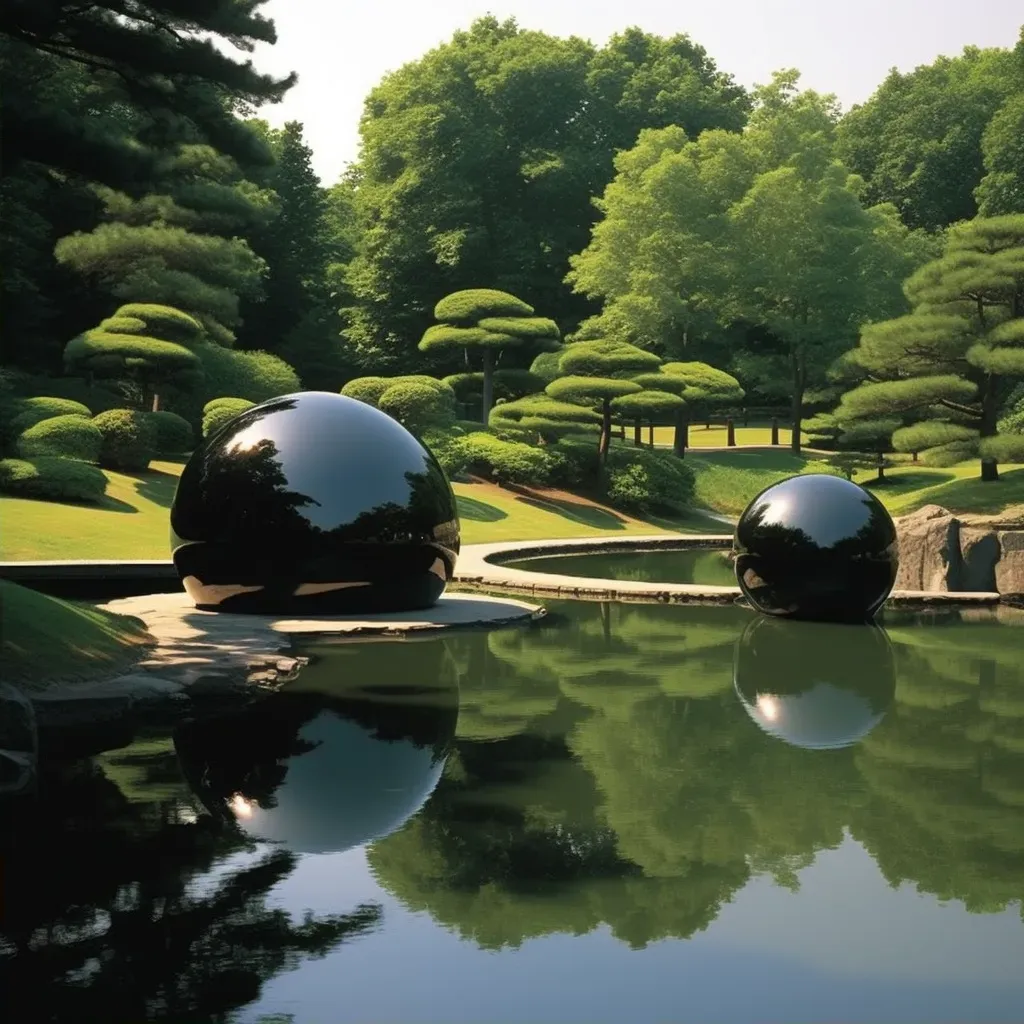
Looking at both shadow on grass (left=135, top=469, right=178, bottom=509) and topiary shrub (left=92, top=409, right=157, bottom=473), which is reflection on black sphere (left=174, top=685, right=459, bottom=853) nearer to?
shadow on grass (left=135, top=469, right=178, bottom=509)

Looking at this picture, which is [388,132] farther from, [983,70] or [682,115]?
[983,70]

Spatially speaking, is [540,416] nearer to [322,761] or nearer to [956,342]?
[956,342]

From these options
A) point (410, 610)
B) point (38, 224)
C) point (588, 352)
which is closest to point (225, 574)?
point (410, 610)

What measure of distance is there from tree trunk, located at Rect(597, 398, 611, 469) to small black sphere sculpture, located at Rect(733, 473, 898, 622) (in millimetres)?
19520

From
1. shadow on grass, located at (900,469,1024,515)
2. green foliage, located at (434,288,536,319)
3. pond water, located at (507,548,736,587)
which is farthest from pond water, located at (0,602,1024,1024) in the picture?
green foliage, located at (434,288,536,319)

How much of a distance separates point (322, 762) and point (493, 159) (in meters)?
54.3

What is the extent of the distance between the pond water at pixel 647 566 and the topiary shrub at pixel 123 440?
32.4 ft

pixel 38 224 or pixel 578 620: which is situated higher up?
pixel 38 224

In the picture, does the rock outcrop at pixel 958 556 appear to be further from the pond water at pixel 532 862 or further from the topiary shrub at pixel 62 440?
the topiary shrub at pixel 62 440

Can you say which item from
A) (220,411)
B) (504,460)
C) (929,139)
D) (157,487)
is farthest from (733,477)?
(929,139)

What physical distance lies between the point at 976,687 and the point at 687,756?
4410 mm

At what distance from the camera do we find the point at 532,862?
7.36 metres

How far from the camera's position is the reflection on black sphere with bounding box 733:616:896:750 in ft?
36.5

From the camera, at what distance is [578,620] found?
57.9 ft
